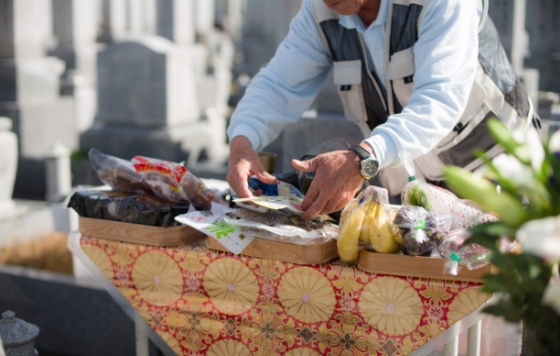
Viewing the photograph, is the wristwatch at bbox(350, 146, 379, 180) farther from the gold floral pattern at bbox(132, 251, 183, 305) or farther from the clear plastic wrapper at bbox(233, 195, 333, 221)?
the gold floral pattern at bbox(132, 251, 183, 305)

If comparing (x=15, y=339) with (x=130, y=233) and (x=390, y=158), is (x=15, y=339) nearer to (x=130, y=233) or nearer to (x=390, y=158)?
(x=130, y=233)

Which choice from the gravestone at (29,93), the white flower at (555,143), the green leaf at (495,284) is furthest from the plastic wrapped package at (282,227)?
the gravestone at (29,93)

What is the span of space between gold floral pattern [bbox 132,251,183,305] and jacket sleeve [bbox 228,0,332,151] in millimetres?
663

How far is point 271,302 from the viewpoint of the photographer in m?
2.00

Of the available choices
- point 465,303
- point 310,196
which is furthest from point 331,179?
point 465,303

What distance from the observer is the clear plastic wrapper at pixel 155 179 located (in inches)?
88.5

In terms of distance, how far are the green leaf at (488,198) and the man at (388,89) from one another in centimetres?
81

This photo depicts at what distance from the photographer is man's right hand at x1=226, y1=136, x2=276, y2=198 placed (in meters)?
2.18

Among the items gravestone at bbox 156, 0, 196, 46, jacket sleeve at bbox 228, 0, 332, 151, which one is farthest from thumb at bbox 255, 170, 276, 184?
gravestone at bbox 156, 0, 196, 46

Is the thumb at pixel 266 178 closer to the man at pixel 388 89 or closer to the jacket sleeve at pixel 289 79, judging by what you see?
the man at pixel 388 89

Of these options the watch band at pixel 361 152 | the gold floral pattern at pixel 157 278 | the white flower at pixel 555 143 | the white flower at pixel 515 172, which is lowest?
the gold floral pattern at pixel 157 278

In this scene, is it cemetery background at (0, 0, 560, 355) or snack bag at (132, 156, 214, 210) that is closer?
snack bag at (132, 156, 214, 210)

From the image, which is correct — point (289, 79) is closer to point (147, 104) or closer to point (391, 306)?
point (391, 306)

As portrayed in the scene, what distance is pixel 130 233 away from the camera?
2.22 m
